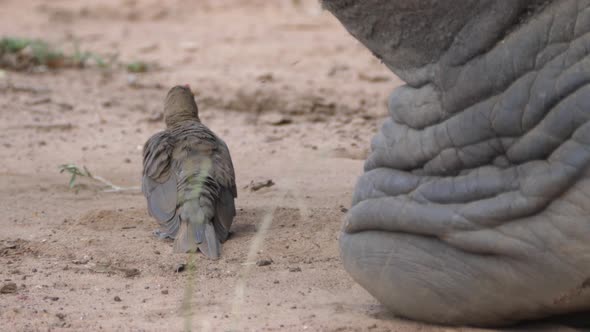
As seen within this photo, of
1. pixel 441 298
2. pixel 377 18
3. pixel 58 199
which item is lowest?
pixel 58 199

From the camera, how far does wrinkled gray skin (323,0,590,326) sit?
10.1ft

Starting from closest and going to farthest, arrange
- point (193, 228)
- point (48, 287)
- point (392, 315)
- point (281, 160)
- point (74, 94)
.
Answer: point (392, 315)
point (48, 287)
point (193, 228)
point (281, 160)
point (74, 94)

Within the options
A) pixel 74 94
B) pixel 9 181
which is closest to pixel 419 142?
pixel 9 181

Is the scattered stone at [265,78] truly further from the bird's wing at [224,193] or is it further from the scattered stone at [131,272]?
the scattered stone at [131,272]

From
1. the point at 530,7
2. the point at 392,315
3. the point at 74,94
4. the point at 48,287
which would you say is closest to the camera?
the point at 530,7

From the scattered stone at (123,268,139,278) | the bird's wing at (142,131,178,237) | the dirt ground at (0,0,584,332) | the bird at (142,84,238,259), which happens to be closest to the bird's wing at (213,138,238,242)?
the bird at (142,84,238,259)

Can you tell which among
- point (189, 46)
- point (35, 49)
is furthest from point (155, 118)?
point (189, 46)

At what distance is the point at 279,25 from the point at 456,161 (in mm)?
9332

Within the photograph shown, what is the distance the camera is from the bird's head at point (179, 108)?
6.36 meters

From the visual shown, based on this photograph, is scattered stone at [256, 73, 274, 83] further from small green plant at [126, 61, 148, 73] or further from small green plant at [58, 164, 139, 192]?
small green plant at [58, 164, 139, 192]

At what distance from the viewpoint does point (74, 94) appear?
8.99m

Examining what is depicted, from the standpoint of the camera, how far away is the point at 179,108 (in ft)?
21.1

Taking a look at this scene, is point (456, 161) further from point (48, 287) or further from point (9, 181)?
point (9, 181)

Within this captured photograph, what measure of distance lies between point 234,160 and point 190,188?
1.66 m
